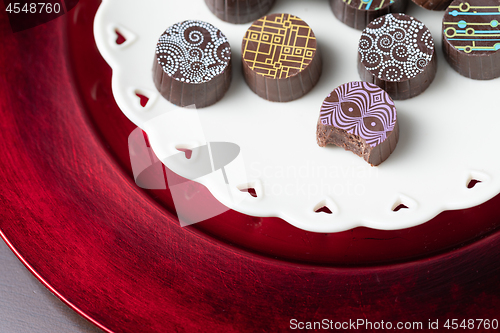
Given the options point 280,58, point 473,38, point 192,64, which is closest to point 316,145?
point 280,58

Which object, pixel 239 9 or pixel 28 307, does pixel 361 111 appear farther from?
pixel 28 307

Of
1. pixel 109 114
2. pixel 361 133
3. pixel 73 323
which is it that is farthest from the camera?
pixel 109 114

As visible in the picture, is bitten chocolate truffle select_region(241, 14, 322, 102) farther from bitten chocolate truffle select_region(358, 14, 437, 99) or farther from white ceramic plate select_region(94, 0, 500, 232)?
bitten chocolate truffle select_region(358, 14, 437, 99)

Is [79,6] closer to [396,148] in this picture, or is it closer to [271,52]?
[271,52]

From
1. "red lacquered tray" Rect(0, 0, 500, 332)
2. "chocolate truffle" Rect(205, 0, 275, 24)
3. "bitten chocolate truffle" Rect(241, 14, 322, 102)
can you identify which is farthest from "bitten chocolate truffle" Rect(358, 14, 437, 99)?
"red lacquered tray" Rect(0, 0, 500, 332)

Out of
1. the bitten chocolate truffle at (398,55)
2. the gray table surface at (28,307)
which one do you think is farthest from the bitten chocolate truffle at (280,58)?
the gray table surface at (28,307)

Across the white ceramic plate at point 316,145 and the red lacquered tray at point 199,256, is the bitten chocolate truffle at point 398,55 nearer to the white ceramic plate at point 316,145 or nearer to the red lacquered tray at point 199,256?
the white ceramic plate at point 316,145

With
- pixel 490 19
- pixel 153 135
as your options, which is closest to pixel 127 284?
pixel 153 135
